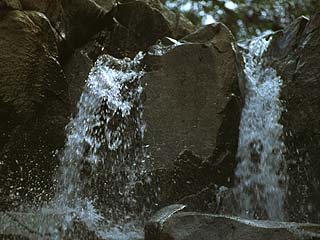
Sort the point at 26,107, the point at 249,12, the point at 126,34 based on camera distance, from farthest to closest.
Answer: the point at 249,12 → the point at 126,34 → the point at 26,107

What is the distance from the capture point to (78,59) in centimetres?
560

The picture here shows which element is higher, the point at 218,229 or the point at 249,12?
the point at 249,12

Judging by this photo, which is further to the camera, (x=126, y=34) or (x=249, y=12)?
(x=249, y=12)

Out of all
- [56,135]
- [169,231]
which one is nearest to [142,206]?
[56,135]

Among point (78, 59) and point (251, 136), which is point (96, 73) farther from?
point (251, 136)

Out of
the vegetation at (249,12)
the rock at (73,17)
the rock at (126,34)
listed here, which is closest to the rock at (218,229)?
the rock at (126,34)

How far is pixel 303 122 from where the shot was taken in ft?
16.7

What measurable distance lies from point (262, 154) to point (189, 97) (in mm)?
1056

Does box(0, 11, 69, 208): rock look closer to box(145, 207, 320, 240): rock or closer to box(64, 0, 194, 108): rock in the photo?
box(64, 0, 194, 108): rock

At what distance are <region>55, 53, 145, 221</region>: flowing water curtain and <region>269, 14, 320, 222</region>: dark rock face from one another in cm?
165

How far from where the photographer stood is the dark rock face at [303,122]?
4781mm

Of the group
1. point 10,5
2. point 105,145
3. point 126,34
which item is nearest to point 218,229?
point 105,145

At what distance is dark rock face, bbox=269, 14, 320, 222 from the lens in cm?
478

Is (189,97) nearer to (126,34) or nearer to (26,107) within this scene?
(126,34)
